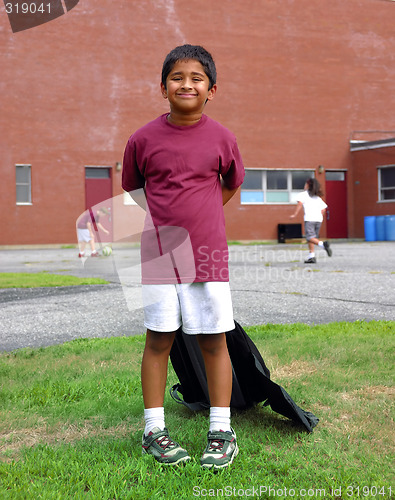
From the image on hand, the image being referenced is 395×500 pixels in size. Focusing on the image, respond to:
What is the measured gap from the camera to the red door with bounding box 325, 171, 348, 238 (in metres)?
27.3

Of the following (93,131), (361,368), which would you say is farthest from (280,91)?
(361,368)

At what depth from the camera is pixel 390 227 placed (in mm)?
24188

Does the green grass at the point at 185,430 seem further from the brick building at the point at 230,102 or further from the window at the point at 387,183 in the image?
the window at the point at 387,183

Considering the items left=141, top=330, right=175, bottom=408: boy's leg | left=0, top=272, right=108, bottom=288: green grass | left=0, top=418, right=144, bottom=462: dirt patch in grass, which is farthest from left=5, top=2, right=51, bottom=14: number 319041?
left=141, top=330, right=175, bottom=408: boy's leg

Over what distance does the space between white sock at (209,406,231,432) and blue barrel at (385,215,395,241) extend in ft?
75.1

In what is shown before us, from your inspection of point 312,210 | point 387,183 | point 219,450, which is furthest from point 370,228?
point 219,450

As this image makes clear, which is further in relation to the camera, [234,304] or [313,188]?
[313,188]

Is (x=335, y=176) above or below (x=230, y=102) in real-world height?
below

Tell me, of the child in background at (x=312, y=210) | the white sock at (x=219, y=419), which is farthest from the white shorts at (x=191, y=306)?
the child in background at (x=312, y=210)

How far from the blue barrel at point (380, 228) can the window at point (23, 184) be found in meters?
14.2

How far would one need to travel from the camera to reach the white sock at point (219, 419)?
8.04ft

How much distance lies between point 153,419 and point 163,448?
0.56 feet

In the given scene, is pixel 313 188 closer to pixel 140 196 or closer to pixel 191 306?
pixel 140 196

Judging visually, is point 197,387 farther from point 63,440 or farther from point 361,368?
point 361,368
